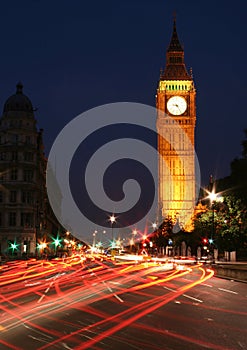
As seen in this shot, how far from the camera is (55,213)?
146 meters

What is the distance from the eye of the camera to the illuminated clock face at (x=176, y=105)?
161250 millimetres

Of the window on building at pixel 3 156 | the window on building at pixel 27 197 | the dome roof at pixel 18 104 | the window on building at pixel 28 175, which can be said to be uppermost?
the dome roof at pixel 18 104

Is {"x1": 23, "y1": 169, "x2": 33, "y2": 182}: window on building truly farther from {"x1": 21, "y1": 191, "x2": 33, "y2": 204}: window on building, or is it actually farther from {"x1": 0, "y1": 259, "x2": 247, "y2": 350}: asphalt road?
{"x1": 0, "y1": 259, "x2": 247, "y2": 350}: asphalt road

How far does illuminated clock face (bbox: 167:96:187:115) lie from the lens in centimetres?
16125

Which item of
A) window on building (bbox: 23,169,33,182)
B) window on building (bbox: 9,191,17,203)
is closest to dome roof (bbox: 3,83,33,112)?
window on building (bbox: 23,169,33,182)

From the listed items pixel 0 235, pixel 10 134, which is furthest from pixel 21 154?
pixel 0 235

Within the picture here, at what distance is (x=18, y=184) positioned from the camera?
93.2 meters

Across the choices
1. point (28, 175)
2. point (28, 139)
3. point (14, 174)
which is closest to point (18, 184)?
point (14, 174)

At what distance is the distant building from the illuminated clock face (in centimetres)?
7049

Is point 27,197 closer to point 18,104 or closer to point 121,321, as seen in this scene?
point 18,104

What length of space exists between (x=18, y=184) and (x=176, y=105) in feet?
258

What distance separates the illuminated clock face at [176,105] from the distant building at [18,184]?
70495mm

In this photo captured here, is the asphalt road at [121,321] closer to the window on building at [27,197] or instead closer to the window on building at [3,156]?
the window on building at [27,197]

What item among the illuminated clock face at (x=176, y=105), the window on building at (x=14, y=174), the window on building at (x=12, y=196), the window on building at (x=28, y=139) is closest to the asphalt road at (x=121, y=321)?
the window on building at (x=12, y=196)
